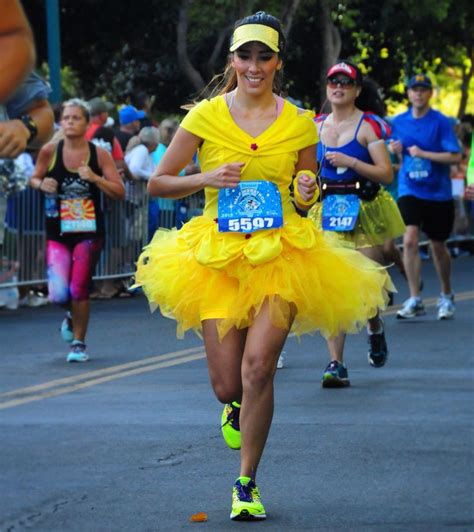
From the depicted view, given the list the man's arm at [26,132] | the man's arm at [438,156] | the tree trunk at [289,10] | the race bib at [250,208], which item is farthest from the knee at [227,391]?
the tree trunk at [289,10]

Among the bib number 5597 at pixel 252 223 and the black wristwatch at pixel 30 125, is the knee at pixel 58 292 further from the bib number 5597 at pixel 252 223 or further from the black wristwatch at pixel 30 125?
the black wristwatch at pixel 30 125

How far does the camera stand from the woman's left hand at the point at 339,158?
1126cm

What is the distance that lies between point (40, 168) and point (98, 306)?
4.37 metres

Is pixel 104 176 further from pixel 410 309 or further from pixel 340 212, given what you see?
pixel 410 309

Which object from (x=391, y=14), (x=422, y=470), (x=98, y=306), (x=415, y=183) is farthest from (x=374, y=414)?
(x=391, y=14)

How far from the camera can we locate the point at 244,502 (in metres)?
6.95

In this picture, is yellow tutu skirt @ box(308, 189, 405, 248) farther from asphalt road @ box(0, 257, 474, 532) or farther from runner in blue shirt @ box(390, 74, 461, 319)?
runner in blue shirt @ box(390, 74, 461, 319)

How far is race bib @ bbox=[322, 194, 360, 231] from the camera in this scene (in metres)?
11.6

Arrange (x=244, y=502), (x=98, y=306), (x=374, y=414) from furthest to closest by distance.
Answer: (x=98, y=306), (x=374, y=414), (x=244, y=502)

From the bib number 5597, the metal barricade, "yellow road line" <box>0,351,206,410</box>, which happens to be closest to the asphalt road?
"yellow road line" <box>0,351,206,410</box>

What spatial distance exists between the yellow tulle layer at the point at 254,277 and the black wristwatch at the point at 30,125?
8.41 ft

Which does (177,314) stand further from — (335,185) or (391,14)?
(391,14)

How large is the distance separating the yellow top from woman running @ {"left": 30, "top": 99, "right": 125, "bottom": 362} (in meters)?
5.35

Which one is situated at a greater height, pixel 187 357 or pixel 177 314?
pixel 177 314
